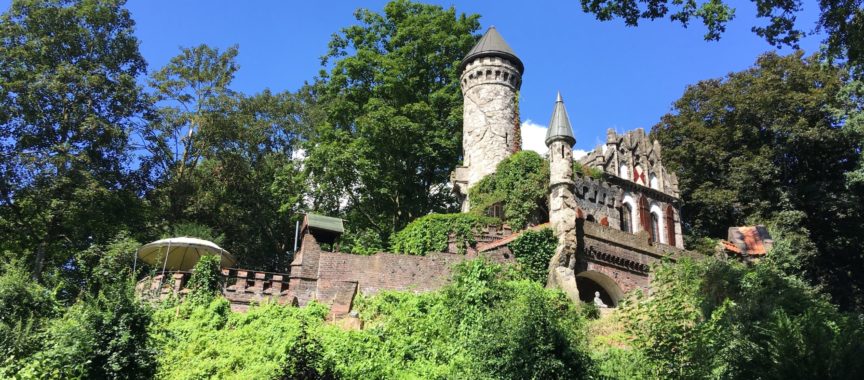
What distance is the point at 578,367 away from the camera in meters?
13.8

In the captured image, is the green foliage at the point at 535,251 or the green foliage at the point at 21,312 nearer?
the green foliage at the point at 21,312

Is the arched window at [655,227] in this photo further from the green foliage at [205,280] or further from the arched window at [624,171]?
the green foliage at [205,280]

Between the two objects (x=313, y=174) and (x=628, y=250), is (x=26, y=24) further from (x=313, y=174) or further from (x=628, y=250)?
(x=628, y=250)

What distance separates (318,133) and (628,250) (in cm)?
1789

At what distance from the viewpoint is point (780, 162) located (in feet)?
116

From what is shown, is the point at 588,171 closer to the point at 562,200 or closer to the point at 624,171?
the point at 624,171

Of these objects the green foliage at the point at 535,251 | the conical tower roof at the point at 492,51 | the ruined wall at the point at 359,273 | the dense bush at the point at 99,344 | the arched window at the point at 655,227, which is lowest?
the dense bush at the point at 99,344

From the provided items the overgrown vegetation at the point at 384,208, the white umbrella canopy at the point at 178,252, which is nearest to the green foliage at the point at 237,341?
the overgrown vegetation at the point at 384,208

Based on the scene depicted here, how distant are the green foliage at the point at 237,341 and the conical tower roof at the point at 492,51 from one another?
16741mm

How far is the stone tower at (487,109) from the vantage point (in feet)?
106

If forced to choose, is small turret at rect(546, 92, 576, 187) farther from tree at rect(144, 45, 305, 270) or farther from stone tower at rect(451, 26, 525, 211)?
tree at rect(144, 45, 305, 270)

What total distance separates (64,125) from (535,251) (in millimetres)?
17988

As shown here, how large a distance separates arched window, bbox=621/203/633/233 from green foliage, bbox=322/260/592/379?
907cm

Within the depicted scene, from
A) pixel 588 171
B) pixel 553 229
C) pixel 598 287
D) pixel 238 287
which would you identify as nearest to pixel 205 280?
pixel 238 287
